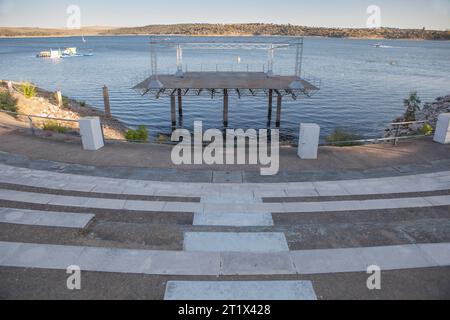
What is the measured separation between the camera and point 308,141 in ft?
46.5

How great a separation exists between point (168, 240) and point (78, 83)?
69.8m

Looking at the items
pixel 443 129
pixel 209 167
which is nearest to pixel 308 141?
pixel 209 167

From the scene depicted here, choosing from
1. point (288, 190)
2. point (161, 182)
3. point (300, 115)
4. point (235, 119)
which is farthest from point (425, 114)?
point (161, 182)

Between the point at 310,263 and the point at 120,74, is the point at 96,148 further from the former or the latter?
the point at 120,74

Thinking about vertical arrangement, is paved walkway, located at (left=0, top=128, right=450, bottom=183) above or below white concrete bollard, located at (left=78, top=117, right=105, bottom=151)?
below

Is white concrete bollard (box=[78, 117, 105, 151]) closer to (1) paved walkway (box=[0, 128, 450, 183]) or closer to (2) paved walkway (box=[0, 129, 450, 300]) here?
(1) paved walkway (box=[0, 128, 450, 183])

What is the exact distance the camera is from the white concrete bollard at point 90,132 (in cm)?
1440

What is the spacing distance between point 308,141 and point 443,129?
744 centimetres

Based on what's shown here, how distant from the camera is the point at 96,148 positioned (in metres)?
14.9

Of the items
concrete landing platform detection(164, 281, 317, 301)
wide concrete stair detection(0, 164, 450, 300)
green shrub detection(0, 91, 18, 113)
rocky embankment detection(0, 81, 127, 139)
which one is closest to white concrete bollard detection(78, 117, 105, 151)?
wide concrete stair detection(0, 164, 450, 300)

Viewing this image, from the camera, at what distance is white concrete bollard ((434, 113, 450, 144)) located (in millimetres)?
15500

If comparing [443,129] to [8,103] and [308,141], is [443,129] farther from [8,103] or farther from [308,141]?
[8,103]

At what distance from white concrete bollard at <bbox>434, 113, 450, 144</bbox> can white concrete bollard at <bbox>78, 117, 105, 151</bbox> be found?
55.1ft

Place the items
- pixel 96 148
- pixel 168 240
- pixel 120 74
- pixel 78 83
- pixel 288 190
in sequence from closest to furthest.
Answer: pixel 168 240 < pixel 288 190 < pixel 96 148 < pixel 78 83 < pixel 120 74
